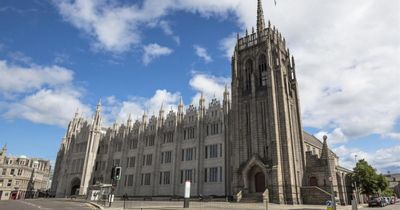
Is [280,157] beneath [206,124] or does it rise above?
beneath

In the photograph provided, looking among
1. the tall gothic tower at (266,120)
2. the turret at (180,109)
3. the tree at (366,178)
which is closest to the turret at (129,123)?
the turret at (180,109)

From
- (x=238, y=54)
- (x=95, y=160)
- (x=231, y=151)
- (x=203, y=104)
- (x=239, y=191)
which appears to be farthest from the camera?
(x=95, y=160)

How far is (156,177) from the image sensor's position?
5897 cm

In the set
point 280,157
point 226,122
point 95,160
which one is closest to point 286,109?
point 280,157

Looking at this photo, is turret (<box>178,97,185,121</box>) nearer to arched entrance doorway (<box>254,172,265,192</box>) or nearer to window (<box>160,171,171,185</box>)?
window (<box>160,171,171,185</box>)

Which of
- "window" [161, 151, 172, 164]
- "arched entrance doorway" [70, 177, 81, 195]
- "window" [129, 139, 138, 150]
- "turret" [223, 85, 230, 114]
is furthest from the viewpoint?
"arched entrance doorway" [70, 177, 81, 195]

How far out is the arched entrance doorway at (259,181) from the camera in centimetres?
4197

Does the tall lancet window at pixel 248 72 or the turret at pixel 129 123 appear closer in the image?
the tall lancet window at pixel 248 72

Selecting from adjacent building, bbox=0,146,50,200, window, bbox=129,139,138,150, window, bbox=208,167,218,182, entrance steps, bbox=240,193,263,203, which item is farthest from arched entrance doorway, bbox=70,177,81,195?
entrance steps, bbox=240,193,263,203

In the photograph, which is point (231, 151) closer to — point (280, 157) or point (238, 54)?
point (280, 157)

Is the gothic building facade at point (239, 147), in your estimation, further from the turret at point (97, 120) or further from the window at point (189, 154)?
the turret at point (97, 120)

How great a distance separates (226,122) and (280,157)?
13.7 m

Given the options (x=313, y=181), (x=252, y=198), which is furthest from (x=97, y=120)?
(x=313, y=181)

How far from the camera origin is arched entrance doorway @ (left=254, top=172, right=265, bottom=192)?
41969mm
